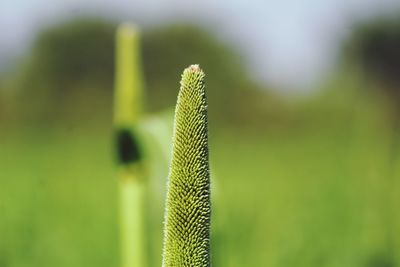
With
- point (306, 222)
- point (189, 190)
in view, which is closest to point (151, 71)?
point (306, 222)

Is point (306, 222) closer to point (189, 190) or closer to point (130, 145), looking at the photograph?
→ point (130, 145)

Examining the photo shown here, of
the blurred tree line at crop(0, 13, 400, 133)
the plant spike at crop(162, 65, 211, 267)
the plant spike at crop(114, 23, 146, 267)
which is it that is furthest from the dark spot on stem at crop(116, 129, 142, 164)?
the blurred tree line at crop(0, 13, 400, 133)

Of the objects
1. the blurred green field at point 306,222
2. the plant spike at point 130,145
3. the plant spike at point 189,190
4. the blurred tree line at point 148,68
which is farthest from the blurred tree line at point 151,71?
the plant spike at point 189,190

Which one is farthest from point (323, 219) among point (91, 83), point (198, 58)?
point (198, 58)

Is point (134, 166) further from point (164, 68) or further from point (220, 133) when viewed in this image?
point (164, 68)

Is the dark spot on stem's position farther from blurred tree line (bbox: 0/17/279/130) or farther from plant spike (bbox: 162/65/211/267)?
blurred tree line (bbox: 0/17/279/130)
